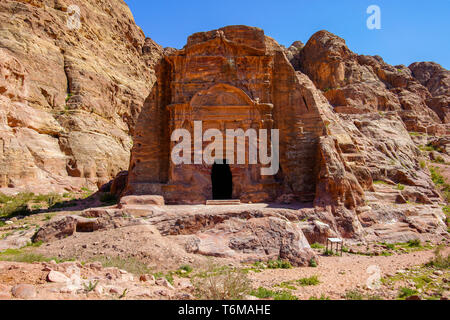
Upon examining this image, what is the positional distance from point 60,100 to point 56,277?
97.0 feet

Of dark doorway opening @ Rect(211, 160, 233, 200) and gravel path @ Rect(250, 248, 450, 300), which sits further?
dark doorway opening @ Rect(211, 160, 233, 200)

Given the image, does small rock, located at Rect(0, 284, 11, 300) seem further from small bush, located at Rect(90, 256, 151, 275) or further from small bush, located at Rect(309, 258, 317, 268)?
small bush, located at Rect(309, 258, 317, 268)

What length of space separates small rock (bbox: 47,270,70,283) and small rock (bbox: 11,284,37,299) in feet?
2.22

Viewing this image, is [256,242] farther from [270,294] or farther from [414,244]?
[414,244]

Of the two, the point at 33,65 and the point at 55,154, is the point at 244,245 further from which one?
the point at 33,65

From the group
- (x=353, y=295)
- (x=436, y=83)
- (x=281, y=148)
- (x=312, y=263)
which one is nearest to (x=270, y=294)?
(x=353, y=295)

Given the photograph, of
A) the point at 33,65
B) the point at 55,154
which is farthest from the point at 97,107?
the point at 55,154

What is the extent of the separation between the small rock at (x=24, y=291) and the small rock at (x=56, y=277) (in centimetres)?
68

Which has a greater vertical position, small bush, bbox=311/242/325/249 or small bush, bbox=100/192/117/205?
small bush, bbox=100/192/117/205

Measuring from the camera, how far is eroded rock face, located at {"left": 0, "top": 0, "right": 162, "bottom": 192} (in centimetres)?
2416

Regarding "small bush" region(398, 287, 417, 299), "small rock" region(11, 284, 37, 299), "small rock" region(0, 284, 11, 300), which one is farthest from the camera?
"small bush" region(398, 287, 417, 299)

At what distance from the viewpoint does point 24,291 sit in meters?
5.75

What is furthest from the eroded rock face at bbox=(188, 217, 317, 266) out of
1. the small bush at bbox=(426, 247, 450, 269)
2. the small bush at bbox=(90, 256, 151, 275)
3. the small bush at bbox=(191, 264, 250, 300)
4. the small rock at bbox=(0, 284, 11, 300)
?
the small rock at bbox=(0, 284, 11, 300)

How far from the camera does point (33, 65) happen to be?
29641mm
